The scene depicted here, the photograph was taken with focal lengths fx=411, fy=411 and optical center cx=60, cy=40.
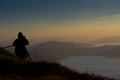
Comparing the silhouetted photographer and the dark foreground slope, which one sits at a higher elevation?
the silhouetted photographer

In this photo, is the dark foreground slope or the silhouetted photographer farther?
the silhouetted photographer

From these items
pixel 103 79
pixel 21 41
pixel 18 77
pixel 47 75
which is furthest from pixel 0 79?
pixel 21 41

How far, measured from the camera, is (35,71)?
2542cm

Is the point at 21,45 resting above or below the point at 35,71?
above

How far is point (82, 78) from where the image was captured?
25.0 meters

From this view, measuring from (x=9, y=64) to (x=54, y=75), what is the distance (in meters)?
4.13

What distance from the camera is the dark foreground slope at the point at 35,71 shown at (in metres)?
23.9

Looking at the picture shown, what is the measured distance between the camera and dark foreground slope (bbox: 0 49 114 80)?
23884 millimetres

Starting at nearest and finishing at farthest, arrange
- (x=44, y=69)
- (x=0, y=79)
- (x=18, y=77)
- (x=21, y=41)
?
(x=0, y=79) → (x=18, y=77) → (x=44, y=69) → (x=21, y=41)

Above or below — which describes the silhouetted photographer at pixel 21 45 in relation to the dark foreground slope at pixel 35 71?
above

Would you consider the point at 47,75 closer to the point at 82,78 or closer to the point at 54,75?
the point at 54,75

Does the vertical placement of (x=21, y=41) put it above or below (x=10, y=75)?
above

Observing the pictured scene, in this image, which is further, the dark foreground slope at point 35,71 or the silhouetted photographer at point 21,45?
the silhouetted photographer at point 21,45

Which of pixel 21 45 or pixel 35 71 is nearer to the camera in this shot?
pixel 35 71
